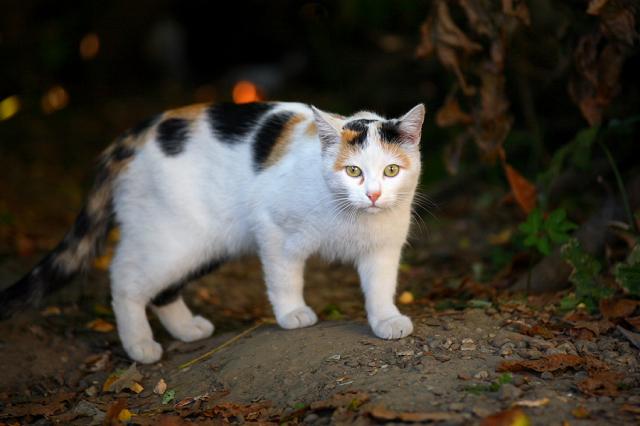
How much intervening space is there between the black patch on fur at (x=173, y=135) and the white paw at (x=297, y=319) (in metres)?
1.06

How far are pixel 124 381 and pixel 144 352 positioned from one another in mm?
260

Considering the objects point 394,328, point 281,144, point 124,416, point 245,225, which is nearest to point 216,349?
point 245,225

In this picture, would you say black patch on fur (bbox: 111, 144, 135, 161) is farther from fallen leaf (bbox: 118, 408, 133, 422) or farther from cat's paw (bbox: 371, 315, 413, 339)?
cat's paw (bbox: 371, 315, 413, 339)

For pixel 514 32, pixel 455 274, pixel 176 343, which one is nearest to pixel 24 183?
pixel 176 343

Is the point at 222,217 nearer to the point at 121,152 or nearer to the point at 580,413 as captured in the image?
the point at 121,152

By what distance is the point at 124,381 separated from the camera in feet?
12.2

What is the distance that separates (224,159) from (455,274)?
2093 millimetres

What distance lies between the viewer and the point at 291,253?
12.3 feet

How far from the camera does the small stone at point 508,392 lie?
278 cm

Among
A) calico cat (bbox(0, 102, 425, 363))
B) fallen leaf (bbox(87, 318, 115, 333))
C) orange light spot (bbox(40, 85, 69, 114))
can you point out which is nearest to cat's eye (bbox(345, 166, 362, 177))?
calico cat (bbox(0, 102, 425, 363))

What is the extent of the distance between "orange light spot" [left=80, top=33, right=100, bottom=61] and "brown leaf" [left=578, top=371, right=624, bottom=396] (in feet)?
26.5

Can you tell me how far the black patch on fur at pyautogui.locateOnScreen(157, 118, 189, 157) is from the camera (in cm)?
397

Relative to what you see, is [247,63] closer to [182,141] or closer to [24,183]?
[24,183]

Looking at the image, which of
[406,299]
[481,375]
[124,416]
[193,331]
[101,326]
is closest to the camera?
[481,375]
